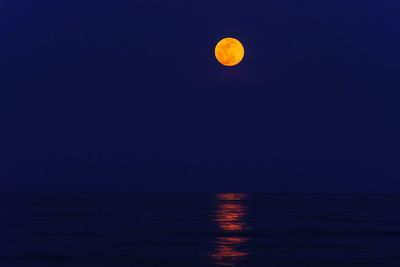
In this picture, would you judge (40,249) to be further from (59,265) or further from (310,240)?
(310,240)

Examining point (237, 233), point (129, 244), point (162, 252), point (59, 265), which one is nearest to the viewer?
point (59, 265)

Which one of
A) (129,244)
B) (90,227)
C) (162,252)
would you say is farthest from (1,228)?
(162,252)

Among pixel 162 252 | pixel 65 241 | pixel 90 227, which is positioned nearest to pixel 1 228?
pixel 90 227

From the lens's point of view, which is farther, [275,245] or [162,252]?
[275,245]

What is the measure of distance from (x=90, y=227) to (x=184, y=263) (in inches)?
570

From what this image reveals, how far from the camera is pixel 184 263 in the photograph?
21.0 m

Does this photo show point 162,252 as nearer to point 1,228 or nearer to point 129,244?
→ point 129,244

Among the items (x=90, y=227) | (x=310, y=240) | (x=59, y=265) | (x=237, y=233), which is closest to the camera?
(x=59, y=265)

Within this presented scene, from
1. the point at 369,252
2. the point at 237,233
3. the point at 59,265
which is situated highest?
the point at 237,233

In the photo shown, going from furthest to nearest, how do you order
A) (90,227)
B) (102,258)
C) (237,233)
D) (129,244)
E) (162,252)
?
1. (90,227)
2. (237,233)
3. (129,244)
4. (162,252)
5. (102,258)

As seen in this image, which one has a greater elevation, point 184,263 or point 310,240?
point 310,240

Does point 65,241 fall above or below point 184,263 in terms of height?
above

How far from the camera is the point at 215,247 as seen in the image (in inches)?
981

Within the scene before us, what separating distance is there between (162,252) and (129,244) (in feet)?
8.33
